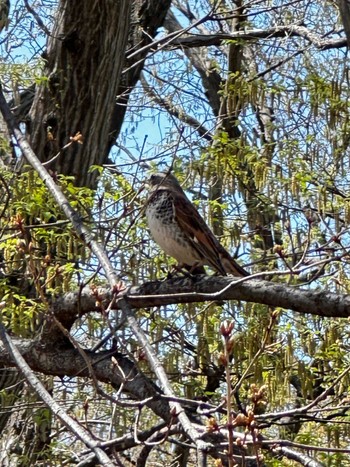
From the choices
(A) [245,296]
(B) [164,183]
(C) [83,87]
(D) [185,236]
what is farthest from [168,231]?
(A) [245,296]

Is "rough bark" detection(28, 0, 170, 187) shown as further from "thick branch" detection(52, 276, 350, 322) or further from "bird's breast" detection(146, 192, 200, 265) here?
"thick branch" detection(52, 276, 350, 322)

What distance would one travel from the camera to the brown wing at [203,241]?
5551mm

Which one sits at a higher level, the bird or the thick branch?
the bird

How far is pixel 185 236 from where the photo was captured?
5.62m

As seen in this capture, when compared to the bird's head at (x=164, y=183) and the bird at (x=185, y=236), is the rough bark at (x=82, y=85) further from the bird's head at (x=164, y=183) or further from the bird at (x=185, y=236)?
the bird at (x=185, y=236)

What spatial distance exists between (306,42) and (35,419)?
205 inches

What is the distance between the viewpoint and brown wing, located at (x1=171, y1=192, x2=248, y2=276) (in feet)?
18.2

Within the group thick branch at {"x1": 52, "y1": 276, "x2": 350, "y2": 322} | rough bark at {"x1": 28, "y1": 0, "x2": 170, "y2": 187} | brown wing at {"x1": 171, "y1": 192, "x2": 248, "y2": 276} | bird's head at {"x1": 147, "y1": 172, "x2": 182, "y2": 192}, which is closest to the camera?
thick branch at {"x1": 52, "y1": 276, "x2": 350, "y2": 322}

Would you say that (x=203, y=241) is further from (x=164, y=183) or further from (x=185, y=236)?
(x=164, y=183)

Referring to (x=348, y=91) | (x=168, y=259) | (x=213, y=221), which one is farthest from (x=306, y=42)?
(x=168, y=259)

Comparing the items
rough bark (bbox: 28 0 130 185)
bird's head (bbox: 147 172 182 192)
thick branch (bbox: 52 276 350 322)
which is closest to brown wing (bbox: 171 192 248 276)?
bird's head (bbox: 147 172 182 192)

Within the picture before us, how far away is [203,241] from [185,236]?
→ 10cm

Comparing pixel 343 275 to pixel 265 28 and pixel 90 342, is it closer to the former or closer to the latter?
pixel 90 342

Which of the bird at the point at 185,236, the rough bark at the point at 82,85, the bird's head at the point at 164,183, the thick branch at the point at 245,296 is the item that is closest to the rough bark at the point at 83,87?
the rough bark at the point at 82,85
